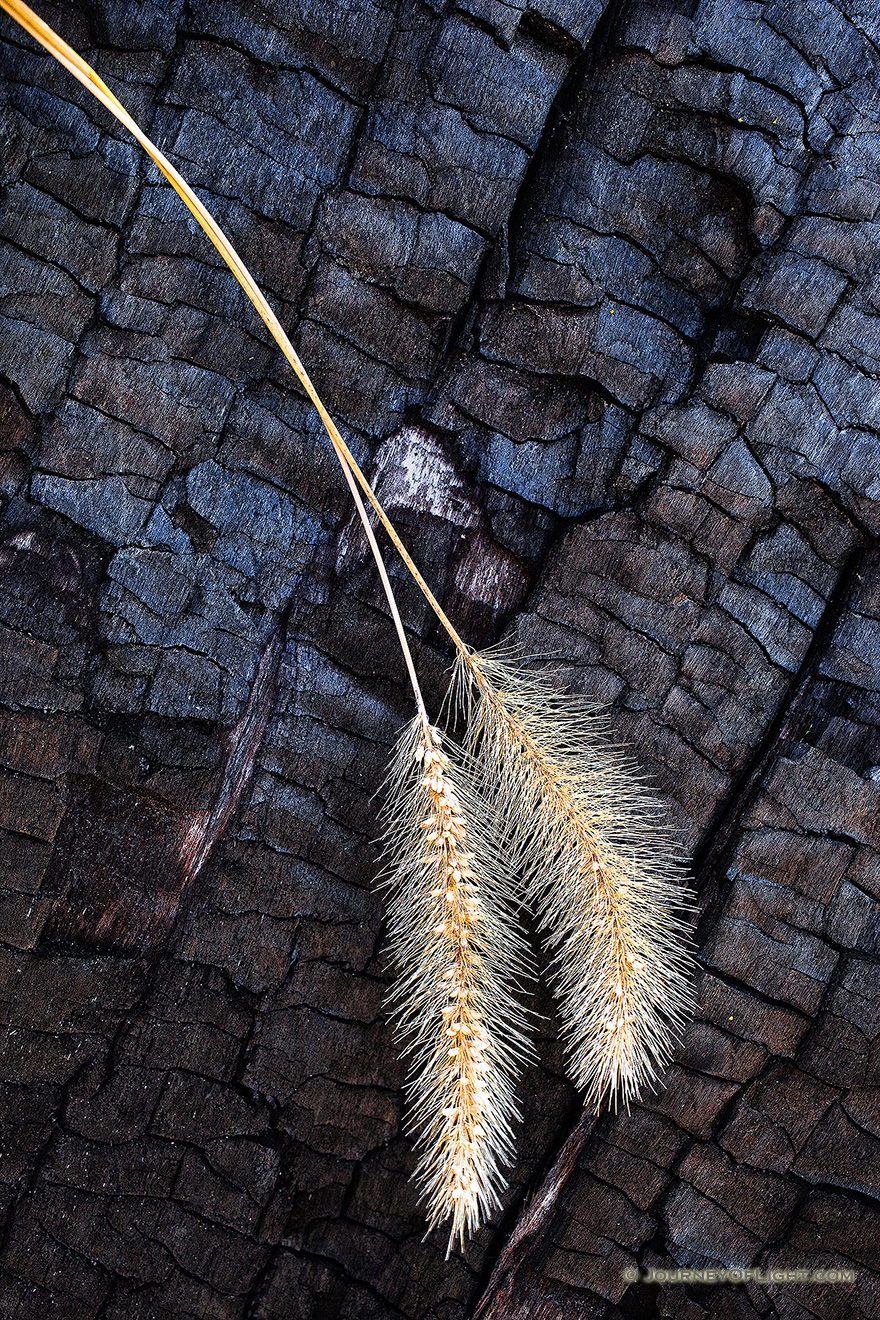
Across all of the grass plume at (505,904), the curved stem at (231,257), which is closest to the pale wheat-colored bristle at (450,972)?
the grass plume at (505,904)

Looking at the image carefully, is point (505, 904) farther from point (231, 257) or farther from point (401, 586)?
point (231, 257)

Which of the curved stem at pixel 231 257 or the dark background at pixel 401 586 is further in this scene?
the dark background at pixel 401 586

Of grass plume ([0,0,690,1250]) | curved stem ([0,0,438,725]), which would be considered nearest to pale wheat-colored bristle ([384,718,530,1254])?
grass plume ([0,0,690,1250])

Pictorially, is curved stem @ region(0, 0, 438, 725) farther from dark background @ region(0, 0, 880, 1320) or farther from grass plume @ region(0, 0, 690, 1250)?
dark background @ region(0, 0, 880, 1320)

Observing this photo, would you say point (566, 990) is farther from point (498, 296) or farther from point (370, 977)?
point (498, 296)

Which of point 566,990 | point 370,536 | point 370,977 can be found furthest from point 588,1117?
point 370,536

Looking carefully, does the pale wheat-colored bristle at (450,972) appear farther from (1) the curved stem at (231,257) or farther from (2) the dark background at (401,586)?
(1) the curved stem at (231,257)
